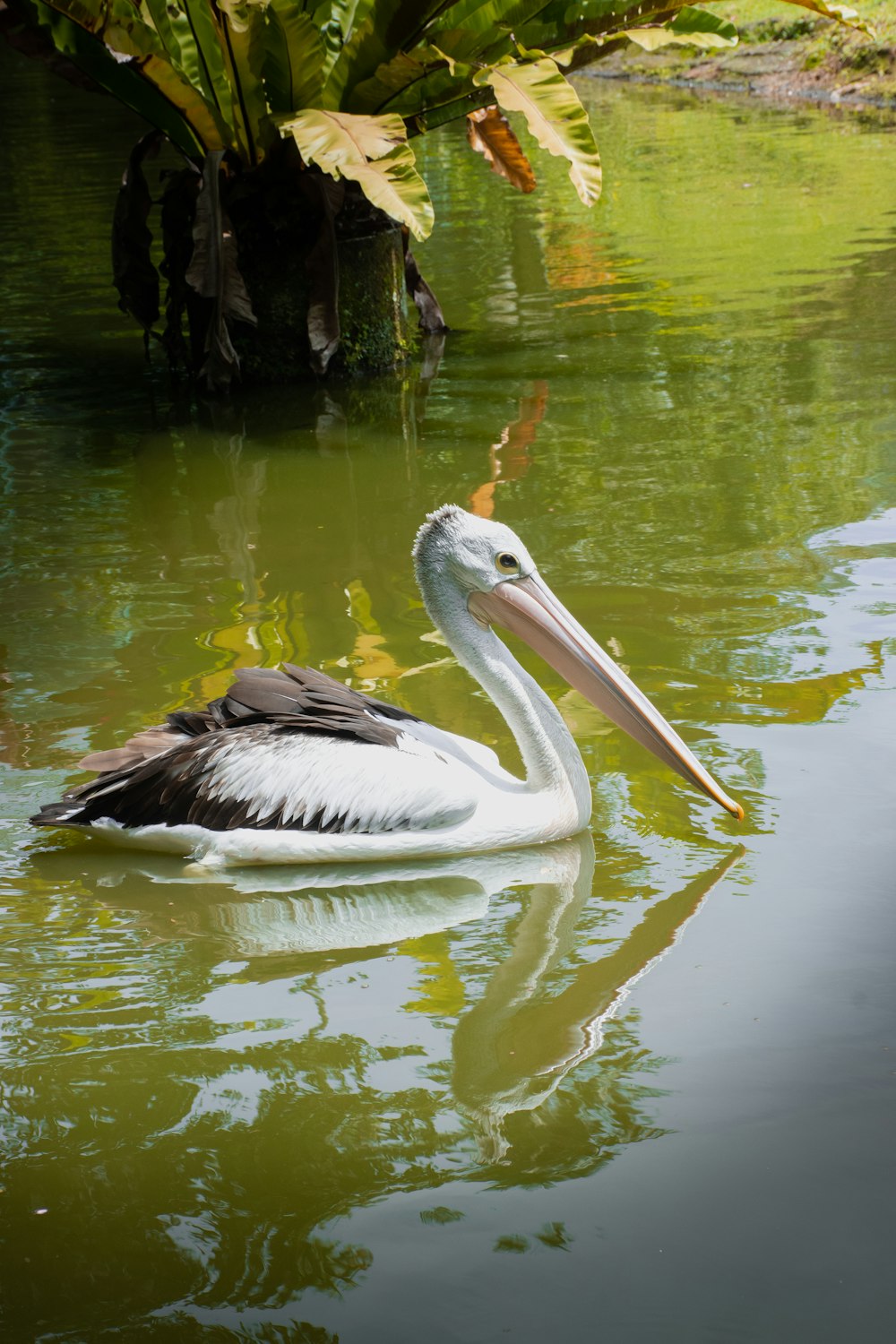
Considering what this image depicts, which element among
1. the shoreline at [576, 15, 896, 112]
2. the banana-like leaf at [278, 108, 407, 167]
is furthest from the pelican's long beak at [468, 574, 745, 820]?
the shoreline at [576, 15, 896, 112]

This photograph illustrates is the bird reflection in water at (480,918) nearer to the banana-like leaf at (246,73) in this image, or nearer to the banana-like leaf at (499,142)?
the banana-like leaf at (246,73)

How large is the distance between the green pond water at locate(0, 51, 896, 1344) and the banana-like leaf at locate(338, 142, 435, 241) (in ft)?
3.46

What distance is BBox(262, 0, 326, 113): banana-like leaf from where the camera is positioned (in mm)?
6863

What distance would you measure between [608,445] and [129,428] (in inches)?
97.3

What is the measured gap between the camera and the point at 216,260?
7449 mm

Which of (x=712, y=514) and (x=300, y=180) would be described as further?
(x=300, y=180)

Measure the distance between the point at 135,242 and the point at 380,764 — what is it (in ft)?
16.7

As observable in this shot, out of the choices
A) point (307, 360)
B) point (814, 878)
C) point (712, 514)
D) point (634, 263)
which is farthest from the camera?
point (634, 263)

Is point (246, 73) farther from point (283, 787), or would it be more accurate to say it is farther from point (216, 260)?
point (283, 787)

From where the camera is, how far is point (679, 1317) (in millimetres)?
2301

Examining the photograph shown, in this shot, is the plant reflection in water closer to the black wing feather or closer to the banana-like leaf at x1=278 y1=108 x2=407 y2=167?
the black wing feather

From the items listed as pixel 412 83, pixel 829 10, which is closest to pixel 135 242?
pixel 412 83

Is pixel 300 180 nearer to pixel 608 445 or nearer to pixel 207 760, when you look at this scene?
pixel 608 445

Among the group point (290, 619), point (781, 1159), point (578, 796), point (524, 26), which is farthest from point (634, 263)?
point (781, 1159)
